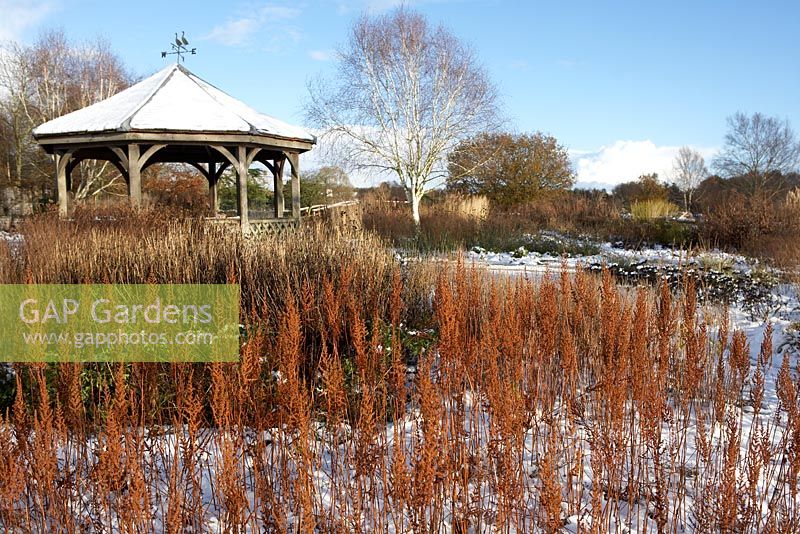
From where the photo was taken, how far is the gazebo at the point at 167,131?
10227 millimetres

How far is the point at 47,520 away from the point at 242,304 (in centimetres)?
262

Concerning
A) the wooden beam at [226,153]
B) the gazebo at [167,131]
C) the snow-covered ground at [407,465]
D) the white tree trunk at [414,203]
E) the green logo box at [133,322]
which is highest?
the gazebo at [167,131]

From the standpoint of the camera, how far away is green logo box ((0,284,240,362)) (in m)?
3.71

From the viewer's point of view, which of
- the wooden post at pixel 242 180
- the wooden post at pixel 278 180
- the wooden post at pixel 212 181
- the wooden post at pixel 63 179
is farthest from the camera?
the wooden post at pixel 212 181

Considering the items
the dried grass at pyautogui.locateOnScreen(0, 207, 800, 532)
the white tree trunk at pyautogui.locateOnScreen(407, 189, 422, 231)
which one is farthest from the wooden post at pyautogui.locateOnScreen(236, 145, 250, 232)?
the white tree trunk at pyautogui.locateOnScreen(407, 189, 422, 231)

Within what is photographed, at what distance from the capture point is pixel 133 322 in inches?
172

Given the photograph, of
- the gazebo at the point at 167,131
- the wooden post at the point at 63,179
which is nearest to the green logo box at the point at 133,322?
the gazebo at the point at 167,131

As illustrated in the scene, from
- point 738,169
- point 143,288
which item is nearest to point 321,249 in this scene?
point 143,288

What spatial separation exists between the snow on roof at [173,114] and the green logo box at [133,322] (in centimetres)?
567

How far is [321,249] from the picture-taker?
19.2 feet

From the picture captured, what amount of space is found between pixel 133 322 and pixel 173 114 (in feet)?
23.6

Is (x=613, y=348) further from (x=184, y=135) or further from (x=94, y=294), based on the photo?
(x=184, y=135)

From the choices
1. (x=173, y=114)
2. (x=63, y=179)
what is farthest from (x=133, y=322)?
(x=63, y=179)

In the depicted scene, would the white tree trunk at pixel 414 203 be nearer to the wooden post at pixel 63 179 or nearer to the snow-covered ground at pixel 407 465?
the wooden post at pixel 63 179
